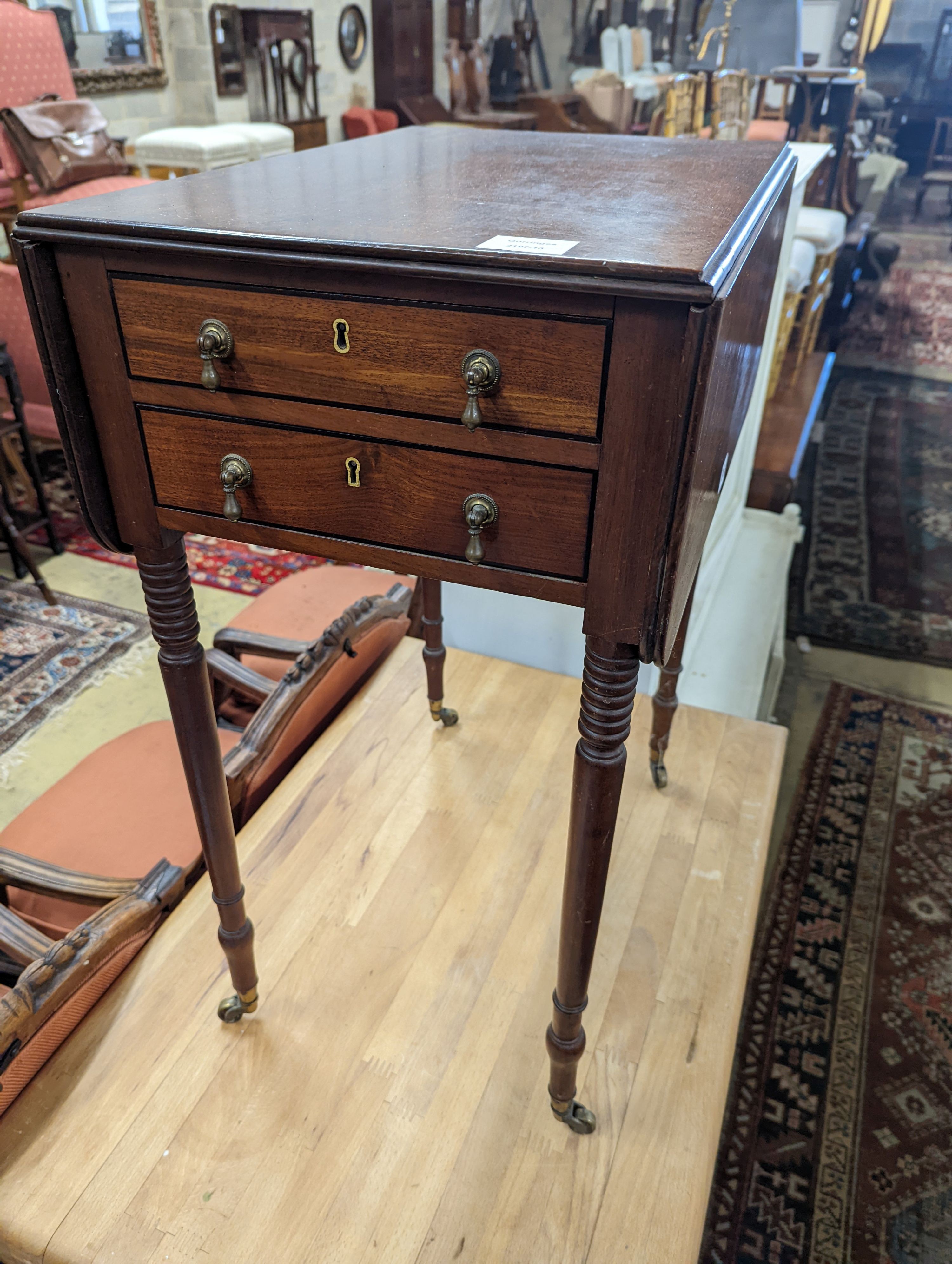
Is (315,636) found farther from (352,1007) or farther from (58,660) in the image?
(58,660)

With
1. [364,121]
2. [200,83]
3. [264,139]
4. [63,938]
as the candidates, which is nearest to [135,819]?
[63,938]

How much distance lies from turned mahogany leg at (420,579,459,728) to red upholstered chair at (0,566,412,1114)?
0.09m

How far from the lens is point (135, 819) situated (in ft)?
4.75

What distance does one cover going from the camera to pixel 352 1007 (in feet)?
3.87

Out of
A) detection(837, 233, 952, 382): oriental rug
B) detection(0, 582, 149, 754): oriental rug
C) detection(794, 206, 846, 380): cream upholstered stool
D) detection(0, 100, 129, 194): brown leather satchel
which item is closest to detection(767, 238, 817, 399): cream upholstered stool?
detection(794, 206, 846, 380): cream upholstered stool

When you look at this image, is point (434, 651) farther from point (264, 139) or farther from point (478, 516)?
point (264, 139)

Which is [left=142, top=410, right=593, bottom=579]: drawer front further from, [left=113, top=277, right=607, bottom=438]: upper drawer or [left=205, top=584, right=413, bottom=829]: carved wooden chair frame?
[left=205, top=584, right=413, bottom=829]: carved wooden chair frame

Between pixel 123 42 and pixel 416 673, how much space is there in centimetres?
536

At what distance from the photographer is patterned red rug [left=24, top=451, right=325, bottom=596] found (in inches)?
119

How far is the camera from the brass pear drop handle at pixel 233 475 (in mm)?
819

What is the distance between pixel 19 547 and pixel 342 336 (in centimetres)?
242

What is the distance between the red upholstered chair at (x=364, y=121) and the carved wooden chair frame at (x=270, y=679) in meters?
6.68

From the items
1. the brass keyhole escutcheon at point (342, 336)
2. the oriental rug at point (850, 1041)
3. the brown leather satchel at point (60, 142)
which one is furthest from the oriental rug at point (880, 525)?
the brown leather satchel at point (60, 142)

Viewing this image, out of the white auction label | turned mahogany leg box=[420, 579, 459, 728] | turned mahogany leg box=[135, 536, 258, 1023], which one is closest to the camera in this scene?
the white auction label
